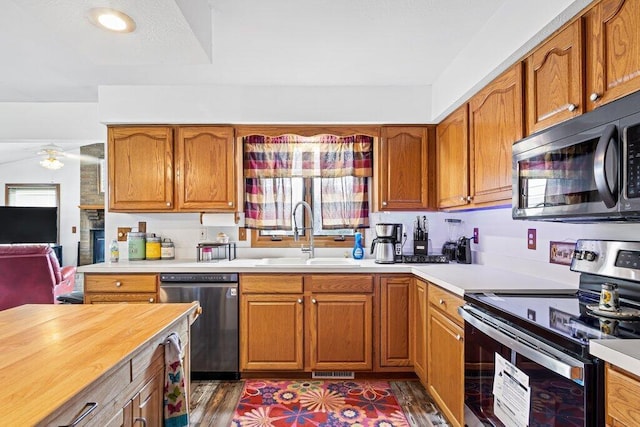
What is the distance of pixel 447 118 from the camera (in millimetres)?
2902

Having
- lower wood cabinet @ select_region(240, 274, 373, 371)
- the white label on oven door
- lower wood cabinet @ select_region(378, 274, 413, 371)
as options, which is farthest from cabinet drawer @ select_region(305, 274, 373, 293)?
the white label on oven door

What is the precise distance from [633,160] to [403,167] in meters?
→ 2.07

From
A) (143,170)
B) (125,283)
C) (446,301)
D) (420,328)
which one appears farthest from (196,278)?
(446,301)

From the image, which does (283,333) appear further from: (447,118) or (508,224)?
(447,118)

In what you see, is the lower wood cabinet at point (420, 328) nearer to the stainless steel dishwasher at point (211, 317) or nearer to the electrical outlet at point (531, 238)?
the electrical outlet at point (531, 238)

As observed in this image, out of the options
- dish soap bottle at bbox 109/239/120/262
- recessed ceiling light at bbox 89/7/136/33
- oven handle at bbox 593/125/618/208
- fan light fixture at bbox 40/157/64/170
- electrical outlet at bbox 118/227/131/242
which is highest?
fan light fixture at bbox 40/157/64/170

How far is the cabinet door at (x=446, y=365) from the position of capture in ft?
6.33

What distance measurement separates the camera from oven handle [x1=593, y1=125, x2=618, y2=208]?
1.17 metres

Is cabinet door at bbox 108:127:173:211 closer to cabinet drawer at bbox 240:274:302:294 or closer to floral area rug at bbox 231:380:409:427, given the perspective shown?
cabinet drawer at bbox 240:274:302:294

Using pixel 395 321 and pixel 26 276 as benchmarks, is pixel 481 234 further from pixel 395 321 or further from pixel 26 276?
pixel 26 276

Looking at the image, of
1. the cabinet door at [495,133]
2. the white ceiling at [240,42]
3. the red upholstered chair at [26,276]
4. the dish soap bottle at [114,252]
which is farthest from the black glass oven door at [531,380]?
the red upholstered chair at [26,276]

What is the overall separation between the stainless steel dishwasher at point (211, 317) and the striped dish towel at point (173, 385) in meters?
1.38

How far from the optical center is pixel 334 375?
2857 mm

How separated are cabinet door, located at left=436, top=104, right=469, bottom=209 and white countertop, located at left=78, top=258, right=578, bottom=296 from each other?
0.48 metres
